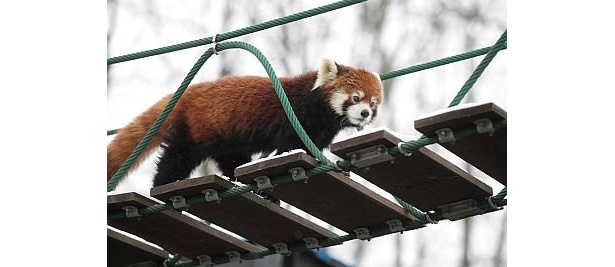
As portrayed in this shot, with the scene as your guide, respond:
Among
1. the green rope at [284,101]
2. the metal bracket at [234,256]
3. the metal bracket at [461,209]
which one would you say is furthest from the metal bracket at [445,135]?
the metal bracket at [234,256]

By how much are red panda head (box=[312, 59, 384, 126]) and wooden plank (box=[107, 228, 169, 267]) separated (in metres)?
1.27

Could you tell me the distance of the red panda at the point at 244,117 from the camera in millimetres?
5824

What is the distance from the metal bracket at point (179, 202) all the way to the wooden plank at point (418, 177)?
0.93 meters

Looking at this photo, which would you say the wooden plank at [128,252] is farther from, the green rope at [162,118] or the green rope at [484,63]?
the green rope at [484,63]

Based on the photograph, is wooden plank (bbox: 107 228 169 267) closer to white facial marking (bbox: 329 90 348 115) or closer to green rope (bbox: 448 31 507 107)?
white facial marking (bbox: 329 90 348 115)

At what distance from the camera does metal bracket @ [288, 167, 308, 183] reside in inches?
181

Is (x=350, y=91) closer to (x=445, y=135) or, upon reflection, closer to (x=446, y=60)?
(x=446, y=60)

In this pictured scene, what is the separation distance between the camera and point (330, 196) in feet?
16.1

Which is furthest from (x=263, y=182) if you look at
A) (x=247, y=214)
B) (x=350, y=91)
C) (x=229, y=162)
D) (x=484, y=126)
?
(x=229, y=162)

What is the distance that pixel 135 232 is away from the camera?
5.56 metres

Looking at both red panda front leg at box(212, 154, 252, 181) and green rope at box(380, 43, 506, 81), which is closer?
green rope at box(380, 43, 506, 81)

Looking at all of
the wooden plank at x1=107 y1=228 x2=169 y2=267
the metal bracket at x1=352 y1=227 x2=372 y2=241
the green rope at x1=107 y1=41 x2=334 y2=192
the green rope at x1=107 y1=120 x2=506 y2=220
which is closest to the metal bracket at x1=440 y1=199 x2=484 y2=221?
the green rope at x1=107 y1=120 x2=506 y2=220

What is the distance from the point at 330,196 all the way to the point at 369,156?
0.56 m
